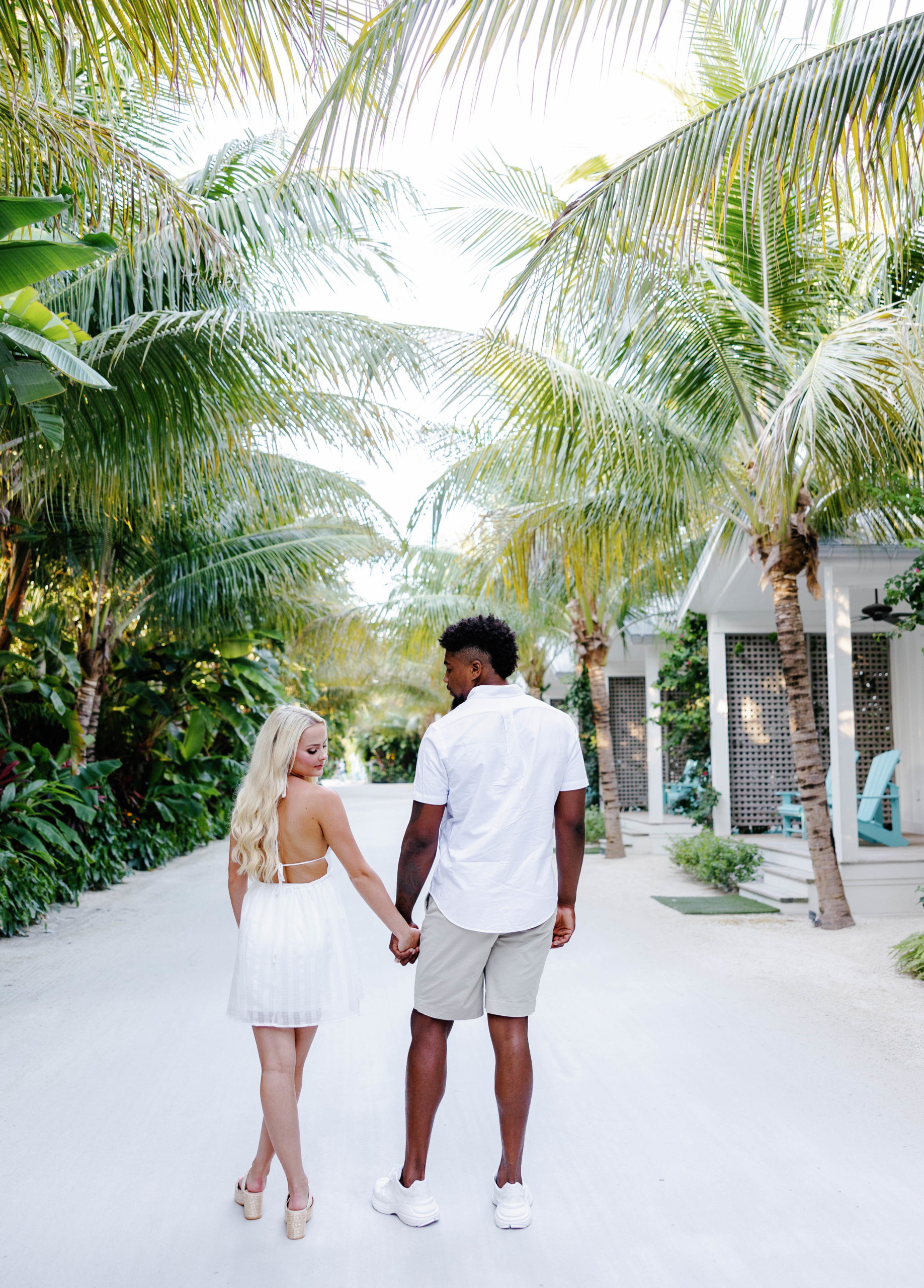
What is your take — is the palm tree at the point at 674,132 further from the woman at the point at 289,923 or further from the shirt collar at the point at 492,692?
the woman at the point at 289,923

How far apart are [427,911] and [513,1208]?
0.95 m

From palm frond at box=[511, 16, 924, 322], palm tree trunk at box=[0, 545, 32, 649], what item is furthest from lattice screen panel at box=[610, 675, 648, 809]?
palm frond at box=[511, 16, 924, 322]

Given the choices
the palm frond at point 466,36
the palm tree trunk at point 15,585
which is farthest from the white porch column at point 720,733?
the palm frond at point 466,36

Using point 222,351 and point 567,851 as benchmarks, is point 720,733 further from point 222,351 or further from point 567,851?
point 567,851

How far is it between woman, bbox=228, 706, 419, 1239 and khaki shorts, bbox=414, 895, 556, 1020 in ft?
0.47

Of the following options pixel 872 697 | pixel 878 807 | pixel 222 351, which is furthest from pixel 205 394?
pixel 872 697

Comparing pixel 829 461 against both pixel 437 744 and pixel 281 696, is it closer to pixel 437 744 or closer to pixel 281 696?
pixel 437 744

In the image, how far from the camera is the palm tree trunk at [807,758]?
837cm

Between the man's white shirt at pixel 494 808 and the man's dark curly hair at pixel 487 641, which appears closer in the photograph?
the man's white shirt at pixel 494 808

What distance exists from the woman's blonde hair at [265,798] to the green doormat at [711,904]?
6.92 metres

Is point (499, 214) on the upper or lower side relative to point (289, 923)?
upper

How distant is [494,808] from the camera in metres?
3.18

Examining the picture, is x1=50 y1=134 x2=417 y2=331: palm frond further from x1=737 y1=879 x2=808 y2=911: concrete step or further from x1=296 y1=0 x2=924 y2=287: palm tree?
x1=737 y1=879 x2=808 y2=911: concrete step

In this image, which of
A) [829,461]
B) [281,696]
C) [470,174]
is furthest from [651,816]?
[470,174]
